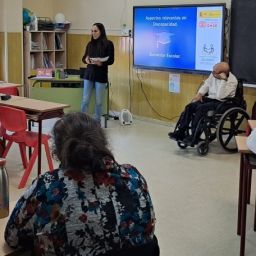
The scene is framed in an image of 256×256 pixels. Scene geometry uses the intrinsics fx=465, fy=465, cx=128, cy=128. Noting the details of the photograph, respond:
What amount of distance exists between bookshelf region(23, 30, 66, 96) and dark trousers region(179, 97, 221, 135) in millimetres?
3434

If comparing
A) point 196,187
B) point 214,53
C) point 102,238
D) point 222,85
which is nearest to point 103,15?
point 214,53

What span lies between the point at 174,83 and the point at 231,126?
1.53m

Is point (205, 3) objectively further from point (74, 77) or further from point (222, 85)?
point (74, 77)

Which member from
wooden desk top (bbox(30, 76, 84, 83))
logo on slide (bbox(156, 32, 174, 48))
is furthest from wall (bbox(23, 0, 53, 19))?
logo on slide (bbox(156, 32, 174, 48))

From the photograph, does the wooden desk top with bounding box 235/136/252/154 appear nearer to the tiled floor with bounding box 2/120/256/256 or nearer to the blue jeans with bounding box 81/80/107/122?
the tiled floor with bounding box 2/120/256/256

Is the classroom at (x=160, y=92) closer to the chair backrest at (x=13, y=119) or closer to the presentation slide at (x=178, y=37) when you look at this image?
the presentation slide at (x=178, y=37)

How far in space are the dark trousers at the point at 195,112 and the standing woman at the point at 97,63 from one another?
141cm

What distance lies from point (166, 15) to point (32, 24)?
102 inches

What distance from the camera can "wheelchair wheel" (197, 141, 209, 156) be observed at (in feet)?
17.6

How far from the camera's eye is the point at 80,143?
1677 millimetres

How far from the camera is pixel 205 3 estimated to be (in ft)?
20.3

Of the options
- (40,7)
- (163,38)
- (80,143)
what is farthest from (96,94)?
(80,143)

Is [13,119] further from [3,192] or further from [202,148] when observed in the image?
[3,192]

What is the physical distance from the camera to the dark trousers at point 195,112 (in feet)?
17.5
